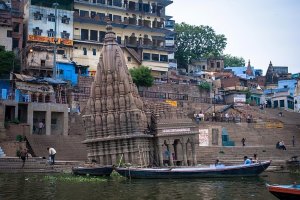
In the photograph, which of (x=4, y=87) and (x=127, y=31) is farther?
(x=127, y=31)

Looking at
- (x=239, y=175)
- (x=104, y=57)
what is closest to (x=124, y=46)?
(x=104, y=57)

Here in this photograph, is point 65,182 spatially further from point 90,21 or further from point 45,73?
point 90,21

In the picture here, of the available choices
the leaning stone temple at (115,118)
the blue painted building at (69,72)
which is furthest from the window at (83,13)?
the leaning stone temple at (115,118)

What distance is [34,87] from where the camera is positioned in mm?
40969

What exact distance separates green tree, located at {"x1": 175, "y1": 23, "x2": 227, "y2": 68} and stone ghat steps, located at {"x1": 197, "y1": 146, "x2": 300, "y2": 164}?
35140 millimetres

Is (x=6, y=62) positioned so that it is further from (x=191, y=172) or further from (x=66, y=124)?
(x=191, y=172)

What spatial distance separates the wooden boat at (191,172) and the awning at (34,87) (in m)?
19.1

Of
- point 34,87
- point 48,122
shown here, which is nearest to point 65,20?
point 34,87

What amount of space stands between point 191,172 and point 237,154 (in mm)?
13139

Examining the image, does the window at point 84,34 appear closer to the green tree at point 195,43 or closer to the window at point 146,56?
the window at point 146,56

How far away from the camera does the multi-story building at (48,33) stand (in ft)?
154

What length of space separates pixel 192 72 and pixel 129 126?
42450mm

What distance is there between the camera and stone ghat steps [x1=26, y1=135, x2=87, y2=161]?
106ft

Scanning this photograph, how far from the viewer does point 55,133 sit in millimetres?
37750
